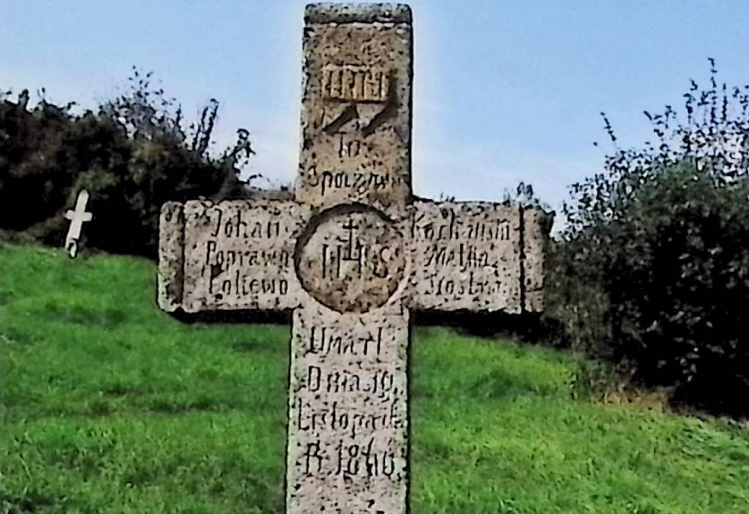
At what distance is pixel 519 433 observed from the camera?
1099cm

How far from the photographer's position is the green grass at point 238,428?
8578 mm

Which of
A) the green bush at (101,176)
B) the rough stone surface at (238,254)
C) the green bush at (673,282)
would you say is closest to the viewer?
the rough stone surface at (238,254)

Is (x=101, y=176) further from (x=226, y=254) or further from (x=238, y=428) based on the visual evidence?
(x=226, y=254)

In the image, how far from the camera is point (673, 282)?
51.7ft

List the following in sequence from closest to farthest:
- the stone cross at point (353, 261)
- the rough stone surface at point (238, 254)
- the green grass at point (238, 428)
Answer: the stone cross at point (353, 261), the rough stone surface at point (238, 254), the green grass at point (238, 428)

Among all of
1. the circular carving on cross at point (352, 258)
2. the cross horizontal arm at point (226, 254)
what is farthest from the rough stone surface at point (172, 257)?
the circular carving on cross at point (352, 258)

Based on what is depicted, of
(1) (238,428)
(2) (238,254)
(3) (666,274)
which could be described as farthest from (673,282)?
(2) (238,254)

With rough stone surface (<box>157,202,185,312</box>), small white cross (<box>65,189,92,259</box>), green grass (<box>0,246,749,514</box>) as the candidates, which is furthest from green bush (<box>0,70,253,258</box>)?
rough stone surface (<box>157,202,185,312</box>)

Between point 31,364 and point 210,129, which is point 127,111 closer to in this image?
point 210,129

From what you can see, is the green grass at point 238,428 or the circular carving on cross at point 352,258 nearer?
the circular carving on cross at point 352,258

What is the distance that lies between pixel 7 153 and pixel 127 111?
16.1ft

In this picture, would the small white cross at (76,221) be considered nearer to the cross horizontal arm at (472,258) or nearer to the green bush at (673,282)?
the green bush at (673,282)

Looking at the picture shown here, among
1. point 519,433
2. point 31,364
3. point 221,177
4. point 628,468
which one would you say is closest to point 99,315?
point 31,364

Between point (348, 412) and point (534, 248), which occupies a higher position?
point (534, 248)
